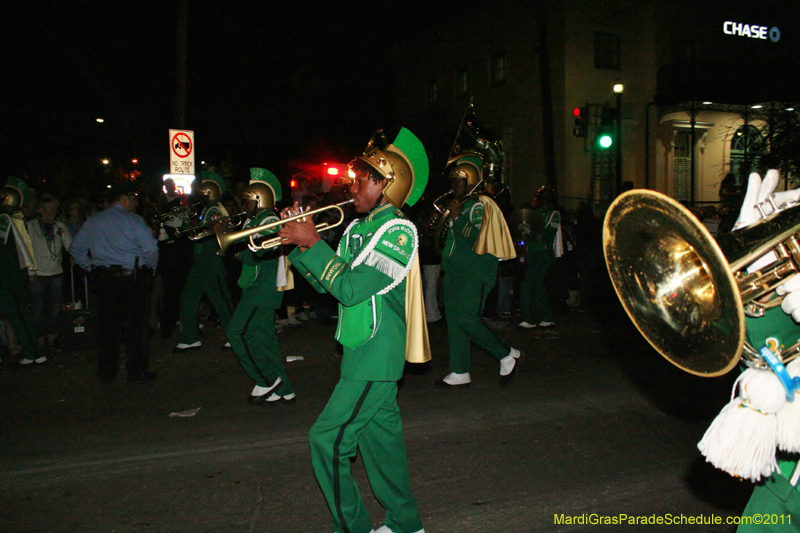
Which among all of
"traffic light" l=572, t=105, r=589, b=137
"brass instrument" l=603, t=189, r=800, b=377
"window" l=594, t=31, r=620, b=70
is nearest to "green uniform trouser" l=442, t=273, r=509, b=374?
"brass instrument" l=603, t=189, r=800, b=377

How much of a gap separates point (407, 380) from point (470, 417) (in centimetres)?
136

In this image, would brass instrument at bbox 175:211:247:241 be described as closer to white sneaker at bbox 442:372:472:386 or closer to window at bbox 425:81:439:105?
white sneaker at bbox 442:372:472:386

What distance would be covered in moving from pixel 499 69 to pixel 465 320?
2041cm

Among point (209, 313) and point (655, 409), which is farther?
point (209, 313)

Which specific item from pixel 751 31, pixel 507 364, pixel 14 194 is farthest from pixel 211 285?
pixel 751 31

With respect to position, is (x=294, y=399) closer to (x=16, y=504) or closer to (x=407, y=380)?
(x=407, y=380)

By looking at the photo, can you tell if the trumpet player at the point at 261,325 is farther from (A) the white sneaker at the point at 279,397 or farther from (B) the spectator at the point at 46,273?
(B) the spectator at the point at 46,273

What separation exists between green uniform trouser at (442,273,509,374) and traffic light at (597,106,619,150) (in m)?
7.15

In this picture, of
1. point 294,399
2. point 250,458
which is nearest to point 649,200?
point 250,458

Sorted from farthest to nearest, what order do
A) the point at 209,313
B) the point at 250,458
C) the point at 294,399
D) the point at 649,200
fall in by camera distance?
the point at 209,313
the point at 294,399
the point at 250,458
the point at 649,200

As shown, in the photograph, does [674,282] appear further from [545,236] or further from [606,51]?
[606,51]

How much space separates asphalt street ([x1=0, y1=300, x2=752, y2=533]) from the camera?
3.64m

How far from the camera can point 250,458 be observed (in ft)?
14.6

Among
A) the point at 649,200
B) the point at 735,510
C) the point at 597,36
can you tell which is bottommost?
the point at 735,510
